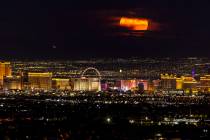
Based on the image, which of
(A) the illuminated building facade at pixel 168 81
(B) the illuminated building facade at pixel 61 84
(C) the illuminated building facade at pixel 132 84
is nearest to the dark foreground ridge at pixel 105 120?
(C) the illuminated building facade at pixel 132 84

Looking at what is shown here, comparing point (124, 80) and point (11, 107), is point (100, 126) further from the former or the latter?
point (124, 80)

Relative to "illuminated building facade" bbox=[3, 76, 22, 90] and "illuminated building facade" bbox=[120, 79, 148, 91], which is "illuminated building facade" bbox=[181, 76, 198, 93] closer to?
"illuminated building facade" bbox=[120, 79, 148, 91]

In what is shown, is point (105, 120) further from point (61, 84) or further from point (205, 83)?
point (61, 84)

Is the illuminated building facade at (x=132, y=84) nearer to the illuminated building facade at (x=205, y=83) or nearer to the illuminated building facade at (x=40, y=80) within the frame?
the illuminated building facade at (x=205, y=83)

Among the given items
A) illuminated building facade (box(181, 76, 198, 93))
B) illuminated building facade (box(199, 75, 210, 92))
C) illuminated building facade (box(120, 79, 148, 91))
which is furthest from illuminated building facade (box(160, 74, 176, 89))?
illuminated building facade (box(199, 75, 210, 92))

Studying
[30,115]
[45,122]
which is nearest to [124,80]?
[30,115]

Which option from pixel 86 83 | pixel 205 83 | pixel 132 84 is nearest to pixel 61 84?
pixel 86 83
